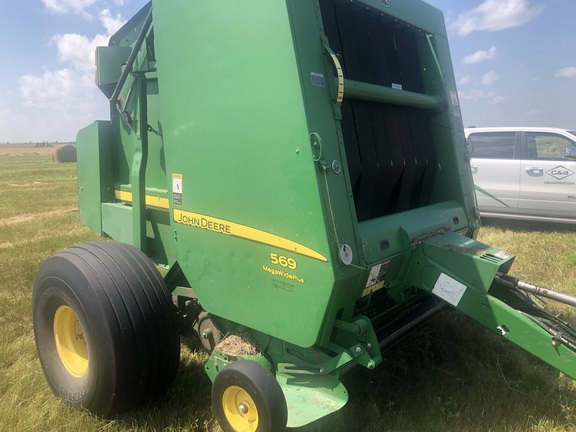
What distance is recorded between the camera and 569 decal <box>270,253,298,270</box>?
6.91 ft

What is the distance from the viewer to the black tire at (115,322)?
242 centimetres

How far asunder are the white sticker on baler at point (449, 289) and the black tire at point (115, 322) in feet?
4.79

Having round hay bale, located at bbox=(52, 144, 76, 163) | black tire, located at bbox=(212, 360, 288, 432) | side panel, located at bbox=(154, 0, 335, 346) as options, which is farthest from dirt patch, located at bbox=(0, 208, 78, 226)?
round hay bale, located at bbox=(52, 144, 76, 163)

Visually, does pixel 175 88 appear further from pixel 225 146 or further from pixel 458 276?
pixel 458 276

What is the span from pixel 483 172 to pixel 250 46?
256 inches

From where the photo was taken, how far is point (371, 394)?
2852 mm

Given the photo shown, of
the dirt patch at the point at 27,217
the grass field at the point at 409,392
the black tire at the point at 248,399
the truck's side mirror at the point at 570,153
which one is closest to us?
the black tire at the point at 248,399

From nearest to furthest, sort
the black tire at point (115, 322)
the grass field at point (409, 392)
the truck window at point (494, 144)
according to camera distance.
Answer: the black tire at point (115, 322) → the grass field at point (409, 392) → the truck window at point (494, 144)

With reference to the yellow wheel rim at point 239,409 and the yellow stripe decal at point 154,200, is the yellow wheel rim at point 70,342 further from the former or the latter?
the yellow wheel rim at point 239,409

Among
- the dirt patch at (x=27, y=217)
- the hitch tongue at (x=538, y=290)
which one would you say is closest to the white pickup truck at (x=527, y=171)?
the hitch tongue at (x=538, y=290)

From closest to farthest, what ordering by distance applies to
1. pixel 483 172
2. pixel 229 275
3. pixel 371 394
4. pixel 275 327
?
pixel 275 327, pixel 229 275, pixel 371 394, pixel 483 172

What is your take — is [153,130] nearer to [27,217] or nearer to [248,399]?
[248,399]

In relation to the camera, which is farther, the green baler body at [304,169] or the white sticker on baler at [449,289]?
the white sticker on baler at [449,289]

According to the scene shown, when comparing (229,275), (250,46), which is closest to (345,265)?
(229,275)
